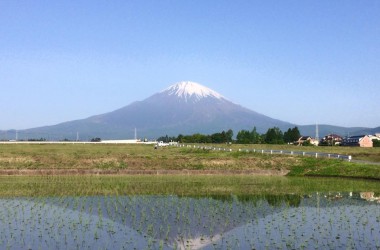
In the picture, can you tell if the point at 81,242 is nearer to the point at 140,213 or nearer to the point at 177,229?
the point at 177,229

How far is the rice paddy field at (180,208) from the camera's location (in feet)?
59.6

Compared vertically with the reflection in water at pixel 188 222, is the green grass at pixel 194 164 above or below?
above

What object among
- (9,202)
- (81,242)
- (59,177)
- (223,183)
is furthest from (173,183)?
(81,242)

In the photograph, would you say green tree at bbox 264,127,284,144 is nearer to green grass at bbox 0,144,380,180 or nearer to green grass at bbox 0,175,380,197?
green grass at bbox 0,144,380,180

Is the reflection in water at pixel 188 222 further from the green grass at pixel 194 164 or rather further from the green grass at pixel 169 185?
the green grass at pixel 194 164

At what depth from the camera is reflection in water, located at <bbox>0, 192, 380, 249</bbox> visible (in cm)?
1772

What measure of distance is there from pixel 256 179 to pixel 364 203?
16.0 m

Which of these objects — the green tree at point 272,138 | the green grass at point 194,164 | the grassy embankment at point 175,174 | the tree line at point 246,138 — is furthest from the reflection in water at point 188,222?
the tree line at point 246,138

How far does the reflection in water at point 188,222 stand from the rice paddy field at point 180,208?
4 centimetres

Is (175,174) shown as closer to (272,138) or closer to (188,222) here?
(188,222)

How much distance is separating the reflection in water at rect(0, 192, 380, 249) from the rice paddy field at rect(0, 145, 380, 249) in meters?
0.04

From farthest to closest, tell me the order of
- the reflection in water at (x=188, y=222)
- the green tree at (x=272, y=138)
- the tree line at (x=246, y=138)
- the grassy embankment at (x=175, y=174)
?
the tree line at (x=246, y=138) < the green tree at (x=272, y=138) < the grassy embankment at (x=175, y=174) < the reflection in water at (x=188, y=222)

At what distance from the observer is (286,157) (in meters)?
56.2

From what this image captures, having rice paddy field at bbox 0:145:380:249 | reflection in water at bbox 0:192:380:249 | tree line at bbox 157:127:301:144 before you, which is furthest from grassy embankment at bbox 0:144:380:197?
tree line at bbox 157:127:301:144
